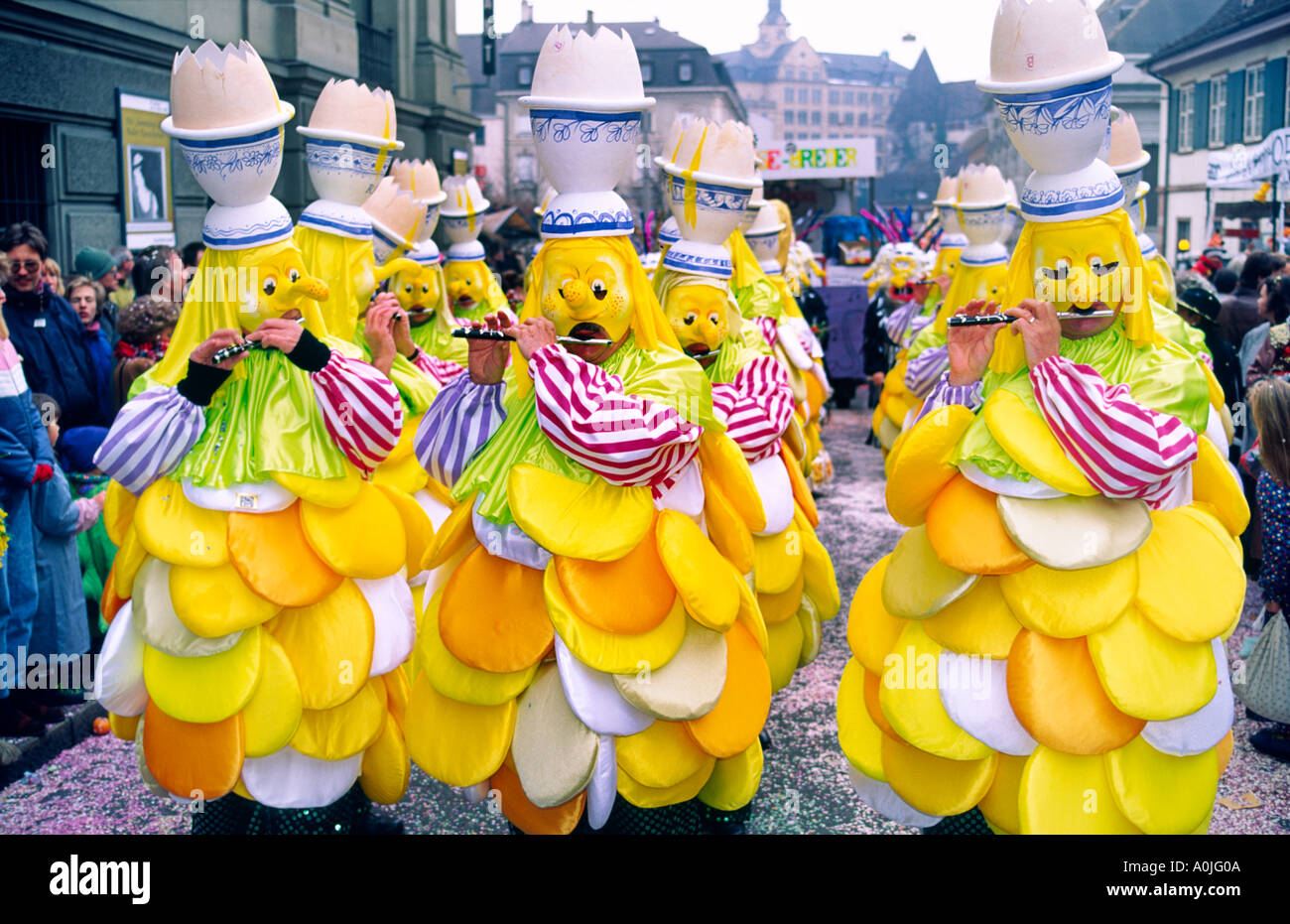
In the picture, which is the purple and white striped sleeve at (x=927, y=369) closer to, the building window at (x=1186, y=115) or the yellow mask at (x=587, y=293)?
the yellow mask at (x=587, y=293)

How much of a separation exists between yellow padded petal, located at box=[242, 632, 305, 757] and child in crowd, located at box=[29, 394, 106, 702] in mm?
1794

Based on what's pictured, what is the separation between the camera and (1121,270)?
2658 millimetres

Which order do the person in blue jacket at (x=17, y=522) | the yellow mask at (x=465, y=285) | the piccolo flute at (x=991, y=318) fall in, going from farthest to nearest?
the yellow mask at (x=465, y=285), the person in blue jacket at (x=17, y=522), the piccolo flute at (x=991, y=318)

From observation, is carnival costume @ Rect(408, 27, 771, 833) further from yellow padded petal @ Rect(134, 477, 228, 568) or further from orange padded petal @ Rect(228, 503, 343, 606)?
yellow padded petal @ Rect(134, 477, 228, 568)

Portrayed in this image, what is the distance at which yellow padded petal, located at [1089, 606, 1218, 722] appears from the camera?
2.49 metres

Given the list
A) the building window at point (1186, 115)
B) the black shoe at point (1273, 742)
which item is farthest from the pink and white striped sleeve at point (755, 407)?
the building window at point (1186, 115)

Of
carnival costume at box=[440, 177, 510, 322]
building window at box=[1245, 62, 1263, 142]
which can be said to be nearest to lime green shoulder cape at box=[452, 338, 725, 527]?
carnival costume at box=[440, 177, 510, 322]

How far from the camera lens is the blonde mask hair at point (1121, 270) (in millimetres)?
2648

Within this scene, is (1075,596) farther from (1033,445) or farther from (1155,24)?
(1155,24)

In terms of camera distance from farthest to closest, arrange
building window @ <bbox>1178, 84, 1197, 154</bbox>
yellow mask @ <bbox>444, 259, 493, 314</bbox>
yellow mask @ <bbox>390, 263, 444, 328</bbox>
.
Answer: building window @ <bbox>1178, 84, 1197, 154</bbox>, yellow mask @ <bbox>444, 259, 493, 314</bbox>, yellow mask @ <bbox>390, 263, 444, 328</bbox>

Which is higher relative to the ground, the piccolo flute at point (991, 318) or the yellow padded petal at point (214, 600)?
the piccolo flute at point (991, 318)

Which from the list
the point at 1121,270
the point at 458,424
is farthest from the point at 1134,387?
the point at 458,424

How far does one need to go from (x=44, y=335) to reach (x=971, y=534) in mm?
4145

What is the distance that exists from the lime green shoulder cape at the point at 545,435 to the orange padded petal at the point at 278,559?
424 millimetres
